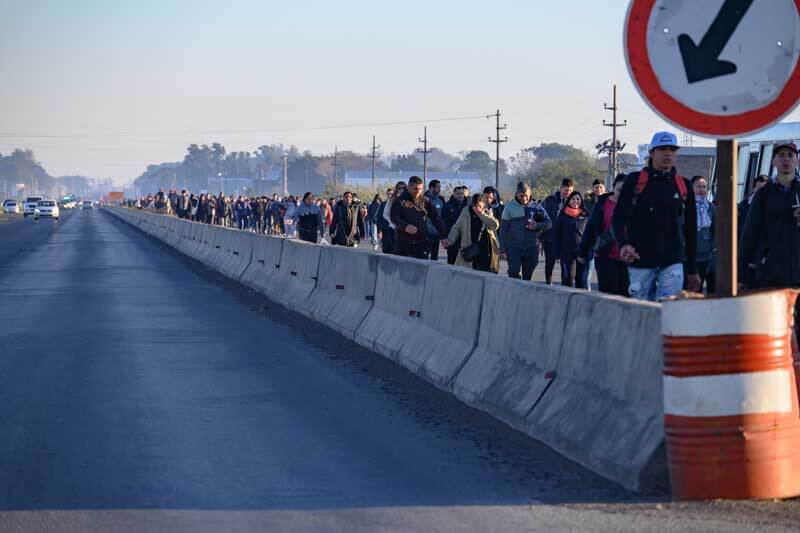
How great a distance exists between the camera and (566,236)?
1747 cm

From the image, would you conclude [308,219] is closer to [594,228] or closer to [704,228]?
[704,228]

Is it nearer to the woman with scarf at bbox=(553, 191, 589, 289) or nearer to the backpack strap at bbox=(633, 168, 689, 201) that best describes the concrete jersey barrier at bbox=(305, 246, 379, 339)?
the woman with scarf at bbox=(553, 191, 589, 289)

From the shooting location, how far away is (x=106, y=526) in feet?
19.9

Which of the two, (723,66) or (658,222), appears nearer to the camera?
(723,66)

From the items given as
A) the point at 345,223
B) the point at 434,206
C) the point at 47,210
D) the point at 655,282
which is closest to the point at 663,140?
the point at 655,282

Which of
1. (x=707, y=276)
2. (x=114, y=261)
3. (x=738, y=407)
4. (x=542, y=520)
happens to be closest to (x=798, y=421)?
(x=738, y=407)

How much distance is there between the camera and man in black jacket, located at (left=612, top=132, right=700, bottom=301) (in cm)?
913

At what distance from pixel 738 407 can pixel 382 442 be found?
8.09 feet

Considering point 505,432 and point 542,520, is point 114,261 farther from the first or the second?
point 542,520

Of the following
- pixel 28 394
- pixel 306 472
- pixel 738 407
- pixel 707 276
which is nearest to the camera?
pixel 738 407

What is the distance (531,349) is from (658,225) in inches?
50.8

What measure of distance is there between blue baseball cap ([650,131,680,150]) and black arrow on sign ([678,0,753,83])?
8.00ft

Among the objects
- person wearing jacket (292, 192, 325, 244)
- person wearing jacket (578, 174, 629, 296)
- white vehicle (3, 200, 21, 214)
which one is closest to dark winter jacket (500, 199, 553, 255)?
person wearing jacket (578, 174, 629, 296)

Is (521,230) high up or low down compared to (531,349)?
up
